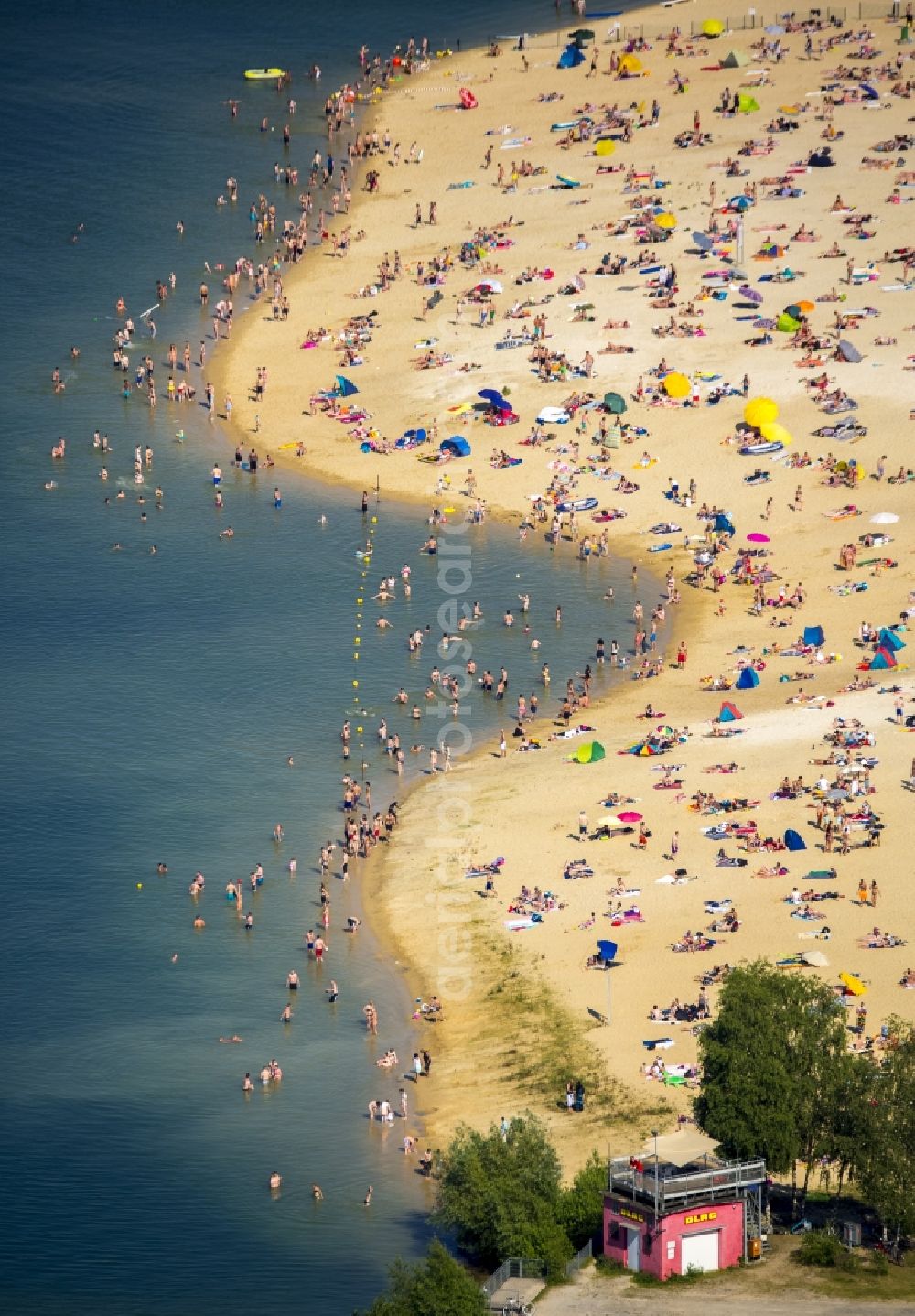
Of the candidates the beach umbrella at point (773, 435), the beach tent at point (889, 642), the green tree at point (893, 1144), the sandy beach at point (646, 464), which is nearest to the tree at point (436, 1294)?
the green tree at point (893, 1144)

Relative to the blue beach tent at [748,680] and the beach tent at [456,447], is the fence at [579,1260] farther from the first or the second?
the beach tent at [456,447]

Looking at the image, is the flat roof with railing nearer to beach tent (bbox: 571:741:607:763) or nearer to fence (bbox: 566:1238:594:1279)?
fence (bbox: 566:1238:594:1279)

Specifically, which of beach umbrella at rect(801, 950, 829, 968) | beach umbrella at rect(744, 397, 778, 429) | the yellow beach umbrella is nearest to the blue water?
beach umbrella at rect(744, 397, 778, 429)

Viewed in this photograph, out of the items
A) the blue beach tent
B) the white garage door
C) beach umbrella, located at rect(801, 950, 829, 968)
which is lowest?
the white garage door

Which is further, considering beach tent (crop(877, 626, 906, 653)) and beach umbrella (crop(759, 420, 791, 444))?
beach umbrella (crop(759, 420, 791, 444))

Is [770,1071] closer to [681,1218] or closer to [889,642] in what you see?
[681,1218]

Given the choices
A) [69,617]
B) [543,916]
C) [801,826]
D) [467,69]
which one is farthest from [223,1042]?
[467,69]
